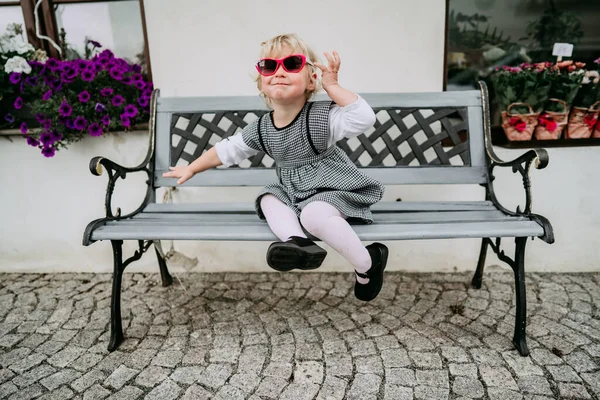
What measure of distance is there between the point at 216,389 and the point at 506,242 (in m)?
2.36

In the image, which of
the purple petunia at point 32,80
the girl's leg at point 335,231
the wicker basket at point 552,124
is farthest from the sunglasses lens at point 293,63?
the purple petunia at point 32,80

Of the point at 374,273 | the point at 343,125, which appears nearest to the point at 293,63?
the point at 343,125

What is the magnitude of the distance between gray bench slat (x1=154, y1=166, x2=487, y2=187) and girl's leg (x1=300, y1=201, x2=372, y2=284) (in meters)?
0.81

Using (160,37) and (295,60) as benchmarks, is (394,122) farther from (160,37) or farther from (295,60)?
(160,37)

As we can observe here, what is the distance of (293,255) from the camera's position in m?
1.99

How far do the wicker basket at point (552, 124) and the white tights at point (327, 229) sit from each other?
Result: 1798 millimetres

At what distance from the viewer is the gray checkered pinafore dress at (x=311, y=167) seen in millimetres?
2189

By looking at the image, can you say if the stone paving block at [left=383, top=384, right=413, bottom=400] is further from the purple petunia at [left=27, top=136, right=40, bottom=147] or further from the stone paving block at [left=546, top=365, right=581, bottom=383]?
the purple petunia at [left=27, top=136, right=40, bottom=147]

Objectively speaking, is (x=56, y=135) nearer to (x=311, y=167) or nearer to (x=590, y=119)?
(x=311, y=167)

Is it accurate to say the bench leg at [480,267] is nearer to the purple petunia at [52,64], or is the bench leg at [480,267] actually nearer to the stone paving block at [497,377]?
the stone paving block at [497,377]

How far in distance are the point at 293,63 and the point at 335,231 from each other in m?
0.78

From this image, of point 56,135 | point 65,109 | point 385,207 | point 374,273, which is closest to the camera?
point 374,273

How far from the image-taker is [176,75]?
3.17 metres

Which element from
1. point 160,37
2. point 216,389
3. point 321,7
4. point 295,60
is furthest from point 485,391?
point 160,37
